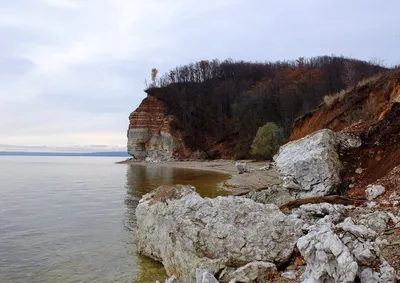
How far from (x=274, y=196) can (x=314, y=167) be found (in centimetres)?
230

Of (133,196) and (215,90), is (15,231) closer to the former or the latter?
(133,196)

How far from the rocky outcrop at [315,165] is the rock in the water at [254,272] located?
19.2 feet

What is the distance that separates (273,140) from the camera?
4784cm

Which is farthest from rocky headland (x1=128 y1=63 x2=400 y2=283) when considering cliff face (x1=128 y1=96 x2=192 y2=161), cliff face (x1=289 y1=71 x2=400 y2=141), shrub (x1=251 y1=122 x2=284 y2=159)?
cliff face (x1=128 y1=96 x2=192 y2=161)

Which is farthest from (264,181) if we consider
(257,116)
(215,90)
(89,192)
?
(215,90)

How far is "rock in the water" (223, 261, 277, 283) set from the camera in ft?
18.9

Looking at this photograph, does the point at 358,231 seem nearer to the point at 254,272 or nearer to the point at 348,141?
the point at 254,272

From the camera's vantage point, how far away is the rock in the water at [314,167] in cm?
1116

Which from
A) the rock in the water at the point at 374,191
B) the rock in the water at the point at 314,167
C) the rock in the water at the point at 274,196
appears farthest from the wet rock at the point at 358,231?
the rock in the water at the point at 274,196

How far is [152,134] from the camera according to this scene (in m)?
80.1

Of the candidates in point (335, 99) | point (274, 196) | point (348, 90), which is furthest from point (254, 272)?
point (335, 99)

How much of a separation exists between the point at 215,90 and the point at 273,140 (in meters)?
41.0

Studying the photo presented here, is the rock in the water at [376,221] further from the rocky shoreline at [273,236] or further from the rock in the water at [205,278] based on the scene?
the rock in the water at [205,278]

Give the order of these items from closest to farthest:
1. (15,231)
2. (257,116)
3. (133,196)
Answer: (15,231), (133,196), (257,116)
